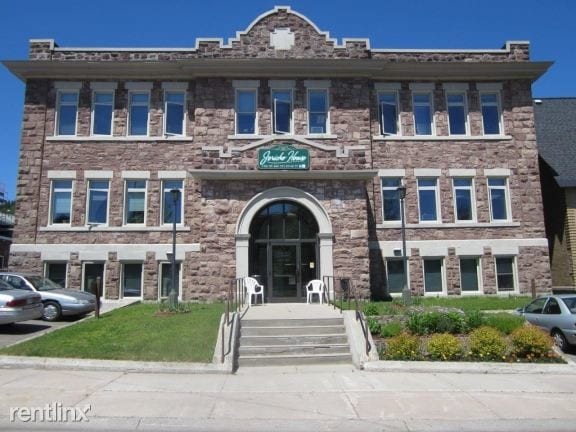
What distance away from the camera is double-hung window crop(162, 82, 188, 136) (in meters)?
21.4

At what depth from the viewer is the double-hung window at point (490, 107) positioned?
866 inches

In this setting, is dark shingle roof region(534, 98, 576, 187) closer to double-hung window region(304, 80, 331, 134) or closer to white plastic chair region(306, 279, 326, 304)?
double-hung window region(304, 80, 331, 134)

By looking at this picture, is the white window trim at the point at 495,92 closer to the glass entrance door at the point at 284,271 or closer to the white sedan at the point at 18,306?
the glass entrance door at the point at 284,271

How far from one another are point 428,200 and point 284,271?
7671 mm

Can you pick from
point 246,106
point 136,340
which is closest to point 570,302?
point 136,340

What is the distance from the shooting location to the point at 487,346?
10516 mm

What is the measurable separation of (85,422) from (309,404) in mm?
3270

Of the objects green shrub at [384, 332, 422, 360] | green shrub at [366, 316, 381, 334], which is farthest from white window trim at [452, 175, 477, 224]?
green shrub at [384, 332, 422, 360]

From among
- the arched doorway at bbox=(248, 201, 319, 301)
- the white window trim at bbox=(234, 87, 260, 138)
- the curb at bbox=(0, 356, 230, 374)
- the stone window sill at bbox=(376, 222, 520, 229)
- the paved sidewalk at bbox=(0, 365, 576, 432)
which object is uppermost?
the white window trim at bbox=(234, 87, 260, 138)

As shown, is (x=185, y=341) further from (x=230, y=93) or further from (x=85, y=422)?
(x=230, y=93)

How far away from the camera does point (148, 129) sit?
2123 centimetres

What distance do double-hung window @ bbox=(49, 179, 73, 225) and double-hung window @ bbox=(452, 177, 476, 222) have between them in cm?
1718

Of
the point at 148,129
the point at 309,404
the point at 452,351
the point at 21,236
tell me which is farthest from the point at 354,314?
the point at 21,236

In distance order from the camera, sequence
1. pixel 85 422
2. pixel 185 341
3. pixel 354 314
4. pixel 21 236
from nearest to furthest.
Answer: pixel 85 422 → pixel 185 341 → pixel 354 314 → pixel 21 236
